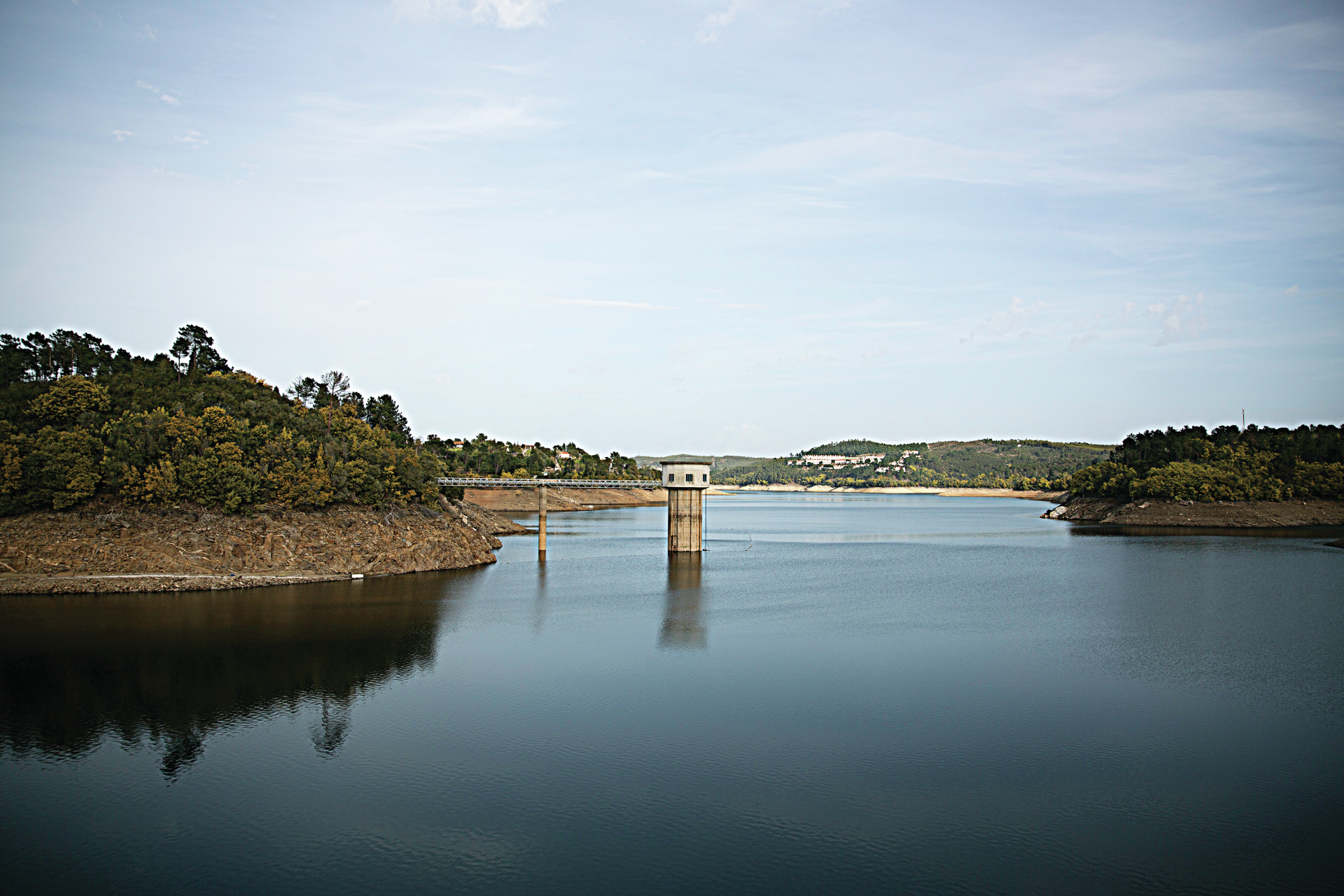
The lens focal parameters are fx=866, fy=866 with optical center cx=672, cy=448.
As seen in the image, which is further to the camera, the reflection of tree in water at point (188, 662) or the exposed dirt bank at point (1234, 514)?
the exposed dirt bank at point (1234, 514)

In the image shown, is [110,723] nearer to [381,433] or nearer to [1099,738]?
[1099,738]

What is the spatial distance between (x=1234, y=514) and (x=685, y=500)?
263 ft

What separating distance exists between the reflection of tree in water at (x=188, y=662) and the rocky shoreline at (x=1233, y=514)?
10072cm

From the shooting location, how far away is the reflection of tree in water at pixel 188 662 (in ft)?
86.8

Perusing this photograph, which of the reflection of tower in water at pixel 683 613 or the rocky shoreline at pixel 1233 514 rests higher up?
the rocky shoreline at pixel 1233 514

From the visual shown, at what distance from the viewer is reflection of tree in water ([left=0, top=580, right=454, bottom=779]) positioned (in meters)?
26.5

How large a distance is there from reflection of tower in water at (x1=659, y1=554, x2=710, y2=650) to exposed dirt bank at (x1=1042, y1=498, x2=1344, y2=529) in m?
75.1

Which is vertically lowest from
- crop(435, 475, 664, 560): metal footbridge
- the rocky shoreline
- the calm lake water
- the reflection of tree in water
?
the calm lake water

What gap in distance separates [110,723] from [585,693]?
15.0m

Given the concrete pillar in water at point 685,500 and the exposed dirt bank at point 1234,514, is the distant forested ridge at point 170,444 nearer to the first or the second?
the concrete pillar in water at point 685,500

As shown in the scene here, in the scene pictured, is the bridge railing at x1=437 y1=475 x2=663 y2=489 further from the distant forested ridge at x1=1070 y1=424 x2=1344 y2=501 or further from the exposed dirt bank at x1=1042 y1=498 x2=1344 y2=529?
the distant forested ridge at x1=1070 y1=424 x2=1344 y2=501

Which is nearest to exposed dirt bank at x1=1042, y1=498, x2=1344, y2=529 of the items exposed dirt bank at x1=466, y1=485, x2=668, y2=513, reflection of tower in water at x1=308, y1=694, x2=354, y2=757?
exposed dirt bank at x1=466, y1=485, x2=668, y2=513

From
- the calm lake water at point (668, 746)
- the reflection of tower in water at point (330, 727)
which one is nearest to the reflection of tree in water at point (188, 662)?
the reflection of tower in water at point (330, 727)

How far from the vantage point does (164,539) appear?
55688 mm
